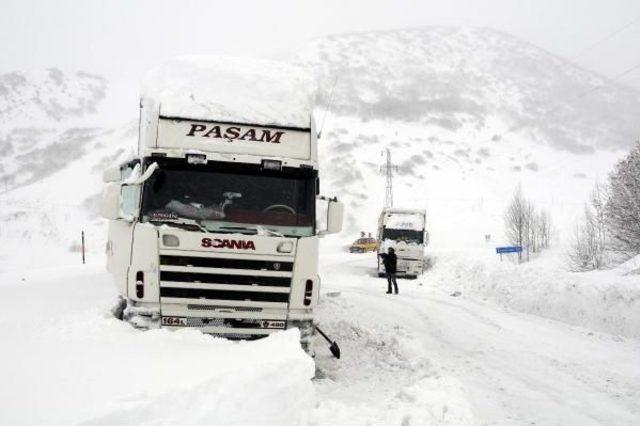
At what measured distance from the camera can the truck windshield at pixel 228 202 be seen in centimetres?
759

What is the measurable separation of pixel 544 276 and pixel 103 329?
546 inches

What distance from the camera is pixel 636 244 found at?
28.5m

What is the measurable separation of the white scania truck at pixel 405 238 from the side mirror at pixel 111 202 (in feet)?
66.9

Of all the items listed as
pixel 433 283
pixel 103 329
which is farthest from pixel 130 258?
pixel 433 283

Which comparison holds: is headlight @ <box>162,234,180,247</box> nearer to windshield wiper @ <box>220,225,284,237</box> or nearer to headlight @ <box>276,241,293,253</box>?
windshield wiper @ <box>220,225,284,237</box>

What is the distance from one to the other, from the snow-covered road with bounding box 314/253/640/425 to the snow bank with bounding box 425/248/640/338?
540 millimetres

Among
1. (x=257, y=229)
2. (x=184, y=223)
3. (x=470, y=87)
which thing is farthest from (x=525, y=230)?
(x=470, y=87)

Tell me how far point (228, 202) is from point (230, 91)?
6.25 ft

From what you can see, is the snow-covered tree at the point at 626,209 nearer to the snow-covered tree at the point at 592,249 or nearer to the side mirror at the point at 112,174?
the snow-covered tree at the point at 592,249

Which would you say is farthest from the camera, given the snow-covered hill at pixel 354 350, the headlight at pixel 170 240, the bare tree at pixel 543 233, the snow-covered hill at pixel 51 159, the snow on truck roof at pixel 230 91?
the bare tree at pixel 543 233

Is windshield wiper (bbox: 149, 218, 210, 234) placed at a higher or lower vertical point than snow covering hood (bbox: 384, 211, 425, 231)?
lower

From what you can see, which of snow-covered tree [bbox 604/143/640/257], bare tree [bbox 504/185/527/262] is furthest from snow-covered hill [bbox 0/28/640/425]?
snow-covered tree [bbox 604/143/640/257]

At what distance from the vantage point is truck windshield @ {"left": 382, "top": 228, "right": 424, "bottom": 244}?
27750 mm

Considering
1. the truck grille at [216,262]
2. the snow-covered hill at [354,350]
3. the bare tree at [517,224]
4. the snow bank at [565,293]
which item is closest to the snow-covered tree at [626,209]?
the snow-covered hill at [354,350]
